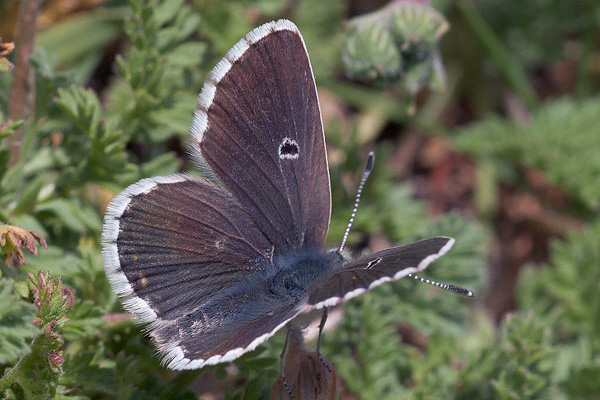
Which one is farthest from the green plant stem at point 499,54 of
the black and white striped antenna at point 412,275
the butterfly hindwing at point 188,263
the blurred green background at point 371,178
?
the butterfly hindwing at point 188,263

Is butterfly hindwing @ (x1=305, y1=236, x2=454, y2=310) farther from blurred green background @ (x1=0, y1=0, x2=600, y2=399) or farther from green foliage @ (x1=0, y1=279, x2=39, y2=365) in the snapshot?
green foliage @ (x1=0, y1=279, x2=39, y2=365)

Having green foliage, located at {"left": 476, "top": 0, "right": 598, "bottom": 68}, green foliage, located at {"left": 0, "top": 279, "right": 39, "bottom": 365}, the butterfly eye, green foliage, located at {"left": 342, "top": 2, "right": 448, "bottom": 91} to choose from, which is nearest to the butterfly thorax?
the butterfly eye

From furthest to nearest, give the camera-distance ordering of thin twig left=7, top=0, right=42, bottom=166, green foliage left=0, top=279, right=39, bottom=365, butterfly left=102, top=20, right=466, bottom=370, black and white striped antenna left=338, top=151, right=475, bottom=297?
thin twig left=7, top=0, right=42, bottom=166
butterfly left=102, top=20, right=466, bottom=370
black and white striped antenna left=338, top=151, right=475, bottom=297
green foliage left=0, top=279, right=39, bottom=365

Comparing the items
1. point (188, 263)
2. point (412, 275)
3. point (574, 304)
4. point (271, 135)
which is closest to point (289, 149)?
point (271, 135)

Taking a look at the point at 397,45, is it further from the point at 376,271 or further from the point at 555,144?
the point at 376,271

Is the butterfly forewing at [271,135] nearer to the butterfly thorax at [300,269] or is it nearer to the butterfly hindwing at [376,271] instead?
the butterfly thorax at [300,269]
